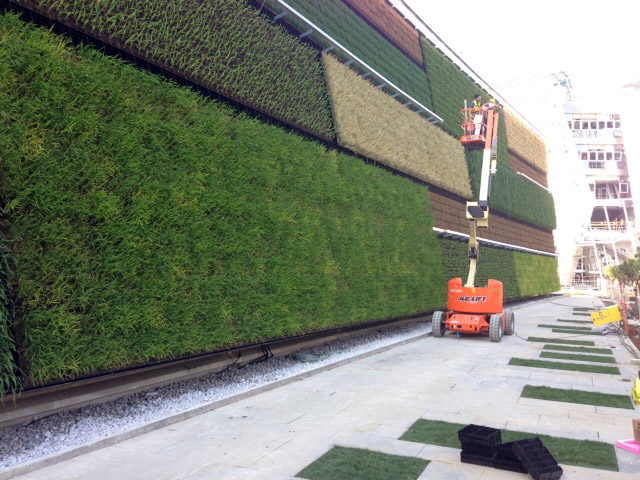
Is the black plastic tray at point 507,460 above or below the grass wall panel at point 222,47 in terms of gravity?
below

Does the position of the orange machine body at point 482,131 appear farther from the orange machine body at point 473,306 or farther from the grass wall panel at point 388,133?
the orange machine body at point 473,306

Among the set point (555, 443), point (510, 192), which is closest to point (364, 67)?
point (555, 443)

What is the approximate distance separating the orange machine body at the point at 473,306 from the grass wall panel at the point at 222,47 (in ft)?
19.0

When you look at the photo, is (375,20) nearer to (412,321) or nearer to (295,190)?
(295,190)

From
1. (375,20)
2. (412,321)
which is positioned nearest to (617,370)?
(412,321)

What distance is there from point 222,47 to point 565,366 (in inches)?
336

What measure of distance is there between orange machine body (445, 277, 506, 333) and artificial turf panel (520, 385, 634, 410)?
551 cm

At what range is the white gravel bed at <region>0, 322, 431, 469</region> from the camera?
467cm

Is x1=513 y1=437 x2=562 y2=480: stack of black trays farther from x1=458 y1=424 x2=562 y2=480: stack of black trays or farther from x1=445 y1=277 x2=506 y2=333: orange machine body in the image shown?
x1=445 y1=277 x2=506 y2=333: orange machine body

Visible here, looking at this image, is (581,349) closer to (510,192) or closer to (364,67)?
(364,67)

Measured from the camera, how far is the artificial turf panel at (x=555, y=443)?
438 cm

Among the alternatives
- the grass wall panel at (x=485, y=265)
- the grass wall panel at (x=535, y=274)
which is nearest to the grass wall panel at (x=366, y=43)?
the grass wall panel at (x=485, y=265)

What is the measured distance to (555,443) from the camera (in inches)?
191

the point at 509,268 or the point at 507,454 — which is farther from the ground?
the point at 509,268
